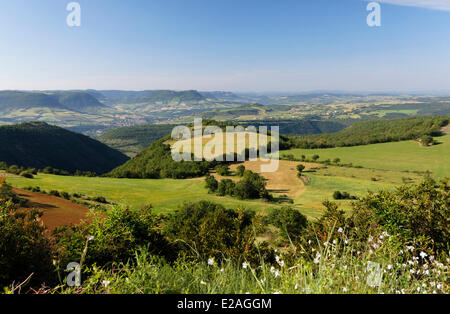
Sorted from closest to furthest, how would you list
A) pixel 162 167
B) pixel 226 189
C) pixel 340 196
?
pixel 340 196 → pixel 226 189 → pixel 162 167

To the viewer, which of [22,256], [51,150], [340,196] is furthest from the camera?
[51,150]

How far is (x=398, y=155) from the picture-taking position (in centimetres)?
8081

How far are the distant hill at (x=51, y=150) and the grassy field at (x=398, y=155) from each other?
409 ft

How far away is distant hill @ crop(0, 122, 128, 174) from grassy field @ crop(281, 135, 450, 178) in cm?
12479

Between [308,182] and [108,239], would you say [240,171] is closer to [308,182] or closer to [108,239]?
[308,182]

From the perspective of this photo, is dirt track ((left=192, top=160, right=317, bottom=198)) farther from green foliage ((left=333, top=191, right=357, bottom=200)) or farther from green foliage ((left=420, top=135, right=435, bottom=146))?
green foliage ((left=420, top=135, right=435, bottom=146))

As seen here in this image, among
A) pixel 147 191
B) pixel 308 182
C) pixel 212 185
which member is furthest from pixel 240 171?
pixel 147 191

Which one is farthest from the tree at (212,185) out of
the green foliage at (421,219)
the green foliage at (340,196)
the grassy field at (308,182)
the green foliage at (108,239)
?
the green foliage at (108,239)

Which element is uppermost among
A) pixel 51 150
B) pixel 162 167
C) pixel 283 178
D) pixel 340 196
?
pixel 51 150

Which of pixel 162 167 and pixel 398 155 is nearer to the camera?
pixel 398 155

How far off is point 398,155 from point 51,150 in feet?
576

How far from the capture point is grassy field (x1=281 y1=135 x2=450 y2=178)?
2634 inches

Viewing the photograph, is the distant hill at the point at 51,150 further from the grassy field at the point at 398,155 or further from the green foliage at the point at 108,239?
the green foliage at the point at 108,239

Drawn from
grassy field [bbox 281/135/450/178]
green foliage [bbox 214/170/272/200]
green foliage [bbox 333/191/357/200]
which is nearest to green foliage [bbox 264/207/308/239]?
green foliage [bbox 214/170/272/200]
